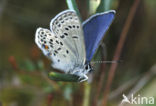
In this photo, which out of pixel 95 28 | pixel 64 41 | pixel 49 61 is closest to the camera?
pixel 95 28

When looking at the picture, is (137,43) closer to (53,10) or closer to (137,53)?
(137,53)

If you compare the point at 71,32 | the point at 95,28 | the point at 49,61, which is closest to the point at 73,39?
the point at 71,32

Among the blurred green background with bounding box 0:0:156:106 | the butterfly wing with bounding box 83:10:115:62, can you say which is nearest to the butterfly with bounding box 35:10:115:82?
the butterfly wing with bounding box 83:10:115:62

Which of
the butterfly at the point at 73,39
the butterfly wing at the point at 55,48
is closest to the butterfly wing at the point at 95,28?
the butterfly at the point at 73,39

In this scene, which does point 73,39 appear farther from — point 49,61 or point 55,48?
point 49,61

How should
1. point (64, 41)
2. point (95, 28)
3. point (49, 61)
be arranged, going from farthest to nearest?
1. point (49, 61)
2. point (64, 41)
3. point (95, 28)

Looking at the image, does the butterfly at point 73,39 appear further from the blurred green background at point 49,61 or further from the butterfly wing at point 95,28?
the blurred green background at point 49,61

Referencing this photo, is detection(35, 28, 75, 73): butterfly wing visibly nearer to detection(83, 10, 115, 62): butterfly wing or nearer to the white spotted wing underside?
the white spotted wing underside

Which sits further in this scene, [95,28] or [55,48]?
[55,48]
